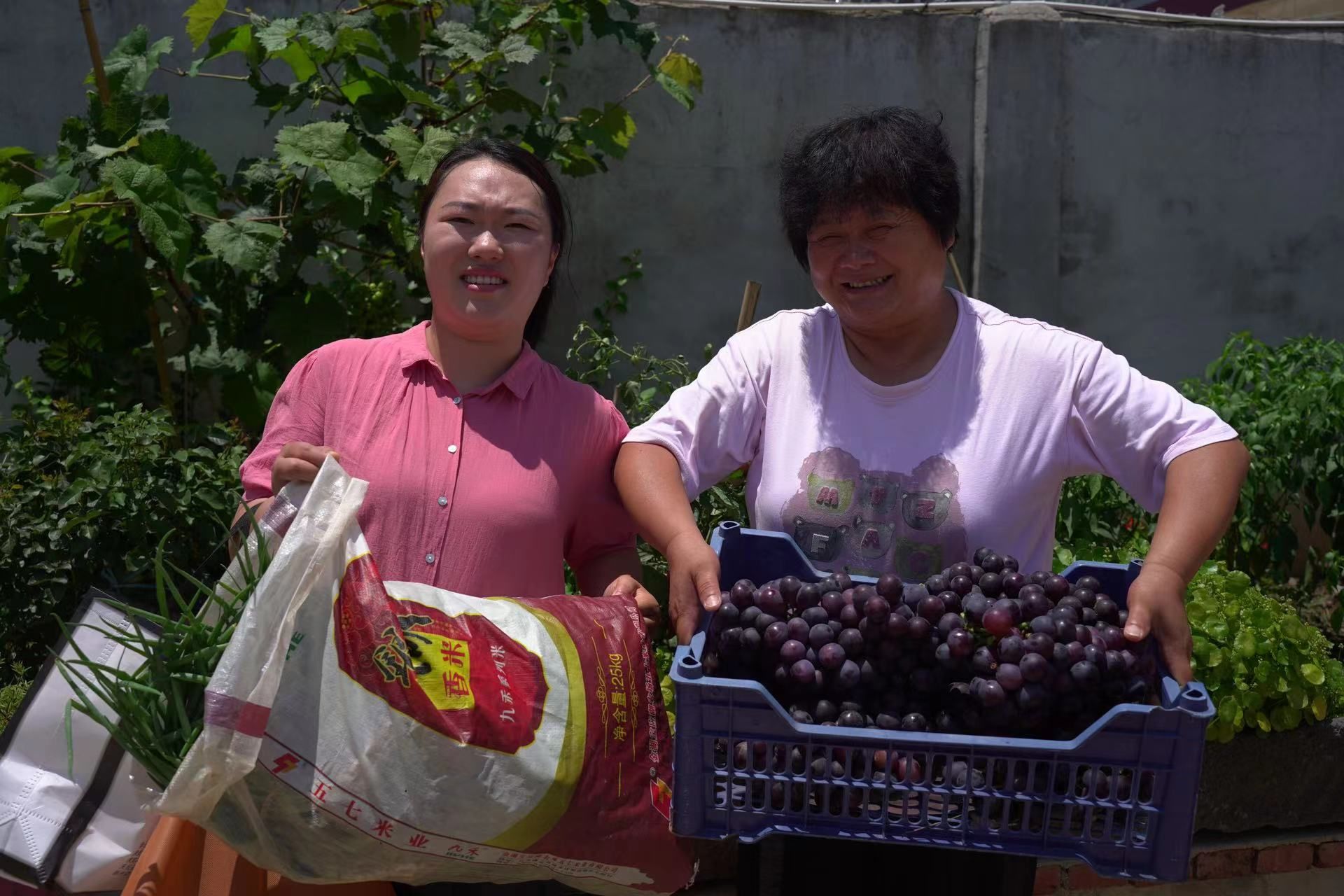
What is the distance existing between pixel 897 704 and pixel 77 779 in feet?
3.84

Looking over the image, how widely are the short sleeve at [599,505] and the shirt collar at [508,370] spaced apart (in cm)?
14

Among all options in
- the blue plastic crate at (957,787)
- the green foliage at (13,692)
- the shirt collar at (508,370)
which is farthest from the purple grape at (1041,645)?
the green foliage at (13,692)

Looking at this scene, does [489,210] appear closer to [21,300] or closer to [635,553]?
[635,553]

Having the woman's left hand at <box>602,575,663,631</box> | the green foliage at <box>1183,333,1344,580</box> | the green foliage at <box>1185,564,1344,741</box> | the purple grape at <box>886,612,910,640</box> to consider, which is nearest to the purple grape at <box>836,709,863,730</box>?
the purple grape at <box>886,612,910,640</box>

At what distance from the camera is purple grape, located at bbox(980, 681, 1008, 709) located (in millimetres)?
1508

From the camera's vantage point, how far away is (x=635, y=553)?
86.4 inches

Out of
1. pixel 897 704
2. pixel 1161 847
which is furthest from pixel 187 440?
pixel 1161 847

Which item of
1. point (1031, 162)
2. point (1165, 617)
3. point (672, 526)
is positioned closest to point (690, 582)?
point (672, 526)

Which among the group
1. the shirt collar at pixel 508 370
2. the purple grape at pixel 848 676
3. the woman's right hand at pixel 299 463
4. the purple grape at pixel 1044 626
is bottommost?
the purple grape at pixel 848 676

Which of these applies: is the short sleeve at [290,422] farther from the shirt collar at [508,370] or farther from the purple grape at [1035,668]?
the purple grape at [1035,668]

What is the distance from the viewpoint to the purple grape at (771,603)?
1.65 metres

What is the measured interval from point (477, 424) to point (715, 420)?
42cm

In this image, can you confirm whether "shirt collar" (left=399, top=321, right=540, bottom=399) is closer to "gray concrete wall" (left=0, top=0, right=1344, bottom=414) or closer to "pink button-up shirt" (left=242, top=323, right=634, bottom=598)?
"pink button-up shirt" (left=242, top=323, right=634, bottom=598)

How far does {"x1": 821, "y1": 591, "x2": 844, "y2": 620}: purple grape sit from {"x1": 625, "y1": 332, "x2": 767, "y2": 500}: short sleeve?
1.30 feet
